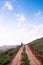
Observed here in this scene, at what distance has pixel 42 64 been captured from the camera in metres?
22.5

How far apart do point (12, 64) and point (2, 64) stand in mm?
1378

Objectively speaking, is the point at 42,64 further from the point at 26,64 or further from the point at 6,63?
the point at 6,63

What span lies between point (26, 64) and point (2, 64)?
3539 mm

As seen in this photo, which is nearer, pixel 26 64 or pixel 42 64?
pixel 26 64

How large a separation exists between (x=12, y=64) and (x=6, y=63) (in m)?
1.25

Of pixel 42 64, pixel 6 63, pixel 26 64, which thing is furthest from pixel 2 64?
pixel 42 64

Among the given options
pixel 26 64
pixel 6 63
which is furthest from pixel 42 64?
pixel 6 63

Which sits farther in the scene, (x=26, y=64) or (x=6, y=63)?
(x=6, y=63)

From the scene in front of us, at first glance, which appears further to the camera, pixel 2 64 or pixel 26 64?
pixel 2 64

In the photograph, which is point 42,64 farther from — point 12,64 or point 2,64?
point 2,64

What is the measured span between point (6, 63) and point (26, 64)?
3822 millimetres

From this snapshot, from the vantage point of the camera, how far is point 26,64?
20734 mm

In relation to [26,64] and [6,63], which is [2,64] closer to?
[6,63]

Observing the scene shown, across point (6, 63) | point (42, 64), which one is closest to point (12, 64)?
point (6, 63)
